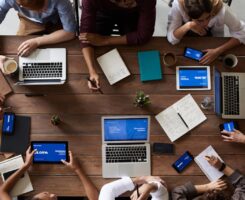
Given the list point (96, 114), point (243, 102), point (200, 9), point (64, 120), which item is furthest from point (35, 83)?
point (243, 102)

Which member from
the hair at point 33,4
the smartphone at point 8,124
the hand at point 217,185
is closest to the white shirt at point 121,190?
the hand at point 217,185

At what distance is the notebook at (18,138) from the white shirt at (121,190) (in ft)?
1.80

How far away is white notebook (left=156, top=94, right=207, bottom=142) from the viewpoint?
214cm

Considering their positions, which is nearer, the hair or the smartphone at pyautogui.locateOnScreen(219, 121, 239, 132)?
the hair

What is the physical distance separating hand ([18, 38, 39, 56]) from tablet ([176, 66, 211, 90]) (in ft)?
2.96

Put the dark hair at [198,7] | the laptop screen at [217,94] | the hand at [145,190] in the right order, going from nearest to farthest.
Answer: the dark hair at [198,7] < the hand at [145,190] < the laptop screen at [217,94]

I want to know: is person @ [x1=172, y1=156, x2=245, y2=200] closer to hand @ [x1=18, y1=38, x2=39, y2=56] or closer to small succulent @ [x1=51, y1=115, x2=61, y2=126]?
small succulent @ [x1=51, y1=115, x2=61, y2=126]

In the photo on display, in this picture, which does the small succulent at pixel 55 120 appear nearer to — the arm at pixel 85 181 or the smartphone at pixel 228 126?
the arm at pixel 85 181

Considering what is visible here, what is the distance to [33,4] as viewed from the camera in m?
1.91

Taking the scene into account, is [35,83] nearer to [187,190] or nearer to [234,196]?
[187,190]

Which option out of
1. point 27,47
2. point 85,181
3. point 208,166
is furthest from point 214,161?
point 27,47

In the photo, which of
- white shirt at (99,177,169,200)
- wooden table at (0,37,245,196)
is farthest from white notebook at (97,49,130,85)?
white shirt at (99,177,169,200)

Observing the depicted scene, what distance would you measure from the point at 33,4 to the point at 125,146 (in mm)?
980

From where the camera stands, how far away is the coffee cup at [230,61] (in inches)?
85.7
